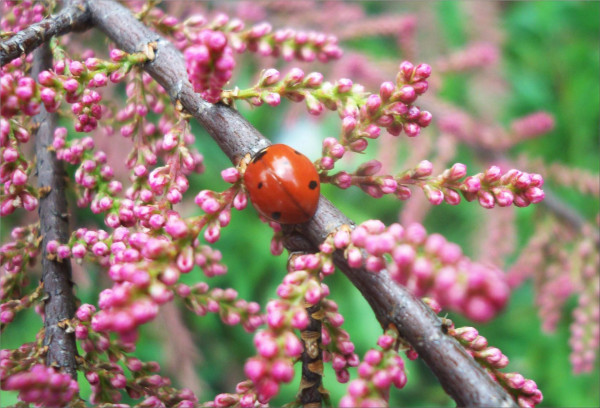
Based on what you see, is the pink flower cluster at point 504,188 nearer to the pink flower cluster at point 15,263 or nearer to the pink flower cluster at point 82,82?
the pink flower cluster at point 82,82

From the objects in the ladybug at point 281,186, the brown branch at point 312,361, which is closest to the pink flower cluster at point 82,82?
the ladybug at point 281,186

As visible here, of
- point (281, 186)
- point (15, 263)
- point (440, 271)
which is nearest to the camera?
point (440, 271)

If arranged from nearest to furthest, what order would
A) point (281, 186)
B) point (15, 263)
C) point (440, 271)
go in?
point (440, 271), point (281, 186), point (15, 263)

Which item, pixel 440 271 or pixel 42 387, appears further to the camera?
pixel 42 387

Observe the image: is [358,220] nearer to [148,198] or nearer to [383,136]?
[383,136]

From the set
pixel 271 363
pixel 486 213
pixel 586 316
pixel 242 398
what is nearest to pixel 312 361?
pixel 242 398

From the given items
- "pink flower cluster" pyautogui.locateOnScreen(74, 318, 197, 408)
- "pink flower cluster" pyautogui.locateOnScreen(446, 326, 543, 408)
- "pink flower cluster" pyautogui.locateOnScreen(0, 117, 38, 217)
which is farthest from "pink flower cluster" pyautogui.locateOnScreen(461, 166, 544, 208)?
"pink flower cluster" pyautogui.locateOnScreen(0, 117, 38, 217)

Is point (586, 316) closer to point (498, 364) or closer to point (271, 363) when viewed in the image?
point (498, 364)
